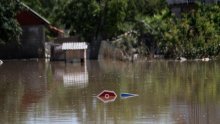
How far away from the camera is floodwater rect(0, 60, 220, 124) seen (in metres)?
14.6

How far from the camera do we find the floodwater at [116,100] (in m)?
14.6

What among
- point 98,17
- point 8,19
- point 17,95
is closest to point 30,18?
point 98,17

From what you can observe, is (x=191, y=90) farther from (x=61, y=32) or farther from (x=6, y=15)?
(x=61, y=32)

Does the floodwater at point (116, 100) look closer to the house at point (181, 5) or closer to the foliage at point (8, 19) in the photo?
the foliage at point (8, 19)

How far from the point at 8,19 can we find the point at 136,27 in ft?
35.5

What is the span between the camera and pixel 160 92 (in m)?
20.2

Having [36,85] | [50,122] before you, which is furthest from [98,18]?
[50,122]

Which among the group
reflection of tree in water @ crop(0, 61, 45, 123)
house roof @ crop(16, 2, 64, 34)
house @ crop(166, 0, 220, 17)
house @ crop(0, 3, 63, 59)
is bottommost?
reflection of tree in water @ crop(0, 61, 45, 123)

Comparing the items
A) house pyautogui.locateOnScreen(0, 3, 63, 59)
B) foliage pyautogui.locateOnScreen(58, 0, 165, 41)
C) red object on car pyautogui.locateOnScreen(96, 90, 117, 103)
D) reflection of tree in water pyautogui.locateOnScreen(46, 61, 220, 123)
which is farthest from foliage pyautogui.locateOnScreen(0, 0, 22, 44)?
red object on car pyautogui.locateOnScreen(96, 90, 117, 103)

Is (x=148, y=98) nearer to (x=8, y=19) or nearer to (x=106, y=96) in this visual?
(x=106, y=96)

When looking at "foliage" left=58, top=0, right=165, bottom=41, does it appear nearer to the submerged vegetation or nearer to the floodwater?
the submerged vegetation

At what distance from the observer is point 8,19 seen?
42.8 meters

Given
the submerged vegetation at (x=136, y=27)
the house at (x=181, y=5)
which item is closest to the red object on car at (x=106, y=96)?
the submerged vegetation at (x=136, y=27)

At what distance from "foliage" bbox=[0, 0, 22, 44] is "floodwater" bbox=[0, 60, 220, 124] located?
579 inches
